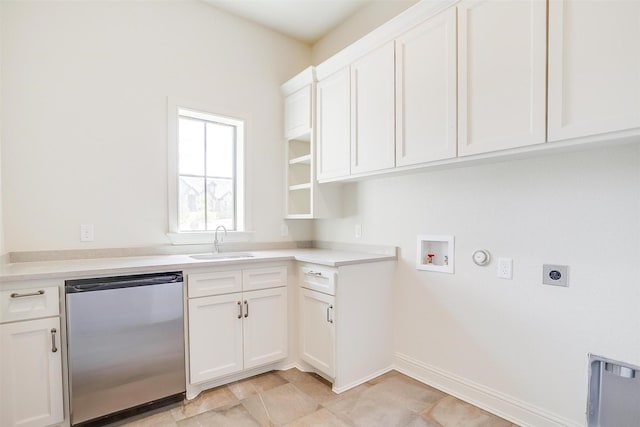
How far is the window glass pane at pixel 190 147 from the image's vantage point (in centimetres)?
279

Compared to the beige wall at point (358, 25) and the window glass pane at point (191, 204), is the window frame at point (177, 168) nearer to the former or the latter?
the window glass pane at point (191, 204)

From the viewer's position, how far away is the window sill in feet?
8.57

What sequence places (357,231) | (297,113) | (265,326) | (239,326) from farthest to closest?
(297,113) → (357,231) → (265,326) → (239,326)

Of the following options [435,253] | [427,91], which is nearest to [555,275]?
[435,253]

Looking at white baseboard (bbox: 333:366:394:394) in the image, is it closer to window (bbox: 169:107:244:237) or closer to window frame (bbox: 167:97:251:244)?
window frame (bbox: 167:97:251:244)

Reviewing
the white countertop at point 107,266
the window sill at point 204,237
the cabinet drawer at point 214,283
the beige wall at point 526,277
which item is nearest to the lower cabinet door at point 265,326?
the cabinet drawer at point 214,283

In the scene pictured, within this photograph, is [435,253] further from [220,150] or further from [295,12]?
[295,12]

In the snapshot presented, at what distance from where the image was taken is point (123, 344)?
6.19ft

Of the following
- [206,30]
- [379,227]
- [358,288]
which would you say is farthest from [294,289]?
[206,30]

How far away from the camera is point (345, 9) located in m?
2.91

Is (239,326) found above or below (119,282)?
below

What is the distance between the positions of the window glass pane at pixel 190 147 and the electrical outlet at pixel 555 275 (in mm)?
2672

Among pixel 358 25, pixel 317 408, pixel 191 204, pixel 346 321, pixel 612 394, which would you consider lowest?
pixel 317 408

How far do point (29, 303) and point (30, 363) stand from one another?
1.04 ft
